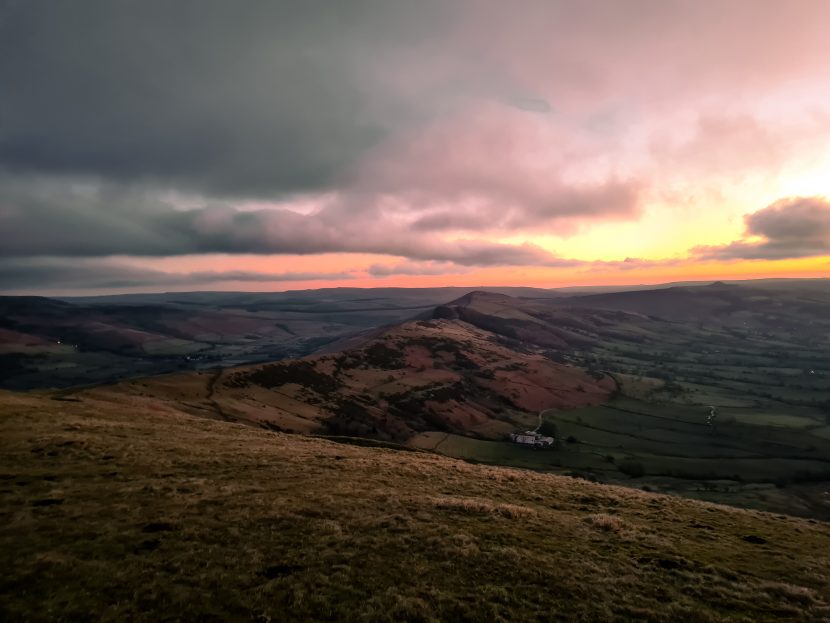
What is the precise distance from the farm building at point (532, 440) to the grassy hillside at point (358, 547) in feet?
364

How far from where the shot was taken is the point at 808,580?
23391mm

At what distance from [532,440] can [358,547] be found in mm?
136246

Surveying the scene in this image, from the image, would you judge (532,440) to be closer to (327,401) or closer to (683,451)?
(683,451)

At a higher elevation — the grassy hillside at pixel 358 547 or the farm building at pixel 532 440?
the grassy hillside at pixel 358 547

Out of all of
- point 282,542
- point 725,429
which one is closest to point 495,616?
point 282,542

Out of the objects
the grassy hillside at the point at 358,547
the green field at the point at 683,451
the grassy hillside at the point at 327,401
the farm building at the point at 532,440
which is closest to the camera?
the grassy hillside at the point at 358,547

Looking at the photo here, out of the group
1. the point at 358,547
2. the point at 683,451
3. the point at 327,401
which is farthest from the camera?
the point at 327,401

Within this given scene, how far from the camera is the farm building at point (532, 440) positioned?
148 metres

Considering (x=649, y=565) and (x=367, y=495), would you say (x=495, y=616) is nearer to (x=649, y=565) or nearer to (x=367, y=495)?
(x=649, y=565)

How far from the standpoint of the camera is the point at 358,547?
76.8 ft

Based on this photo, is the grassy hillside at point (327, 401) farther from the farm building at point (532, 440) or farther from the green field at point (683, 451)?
the green field at point (683, 451)

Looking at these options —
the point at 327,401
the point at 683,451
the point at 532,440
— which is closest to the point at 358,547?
the point at 327,401

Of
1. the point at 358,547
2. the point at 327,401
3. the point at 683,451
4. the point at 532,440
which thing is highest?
the point at 358,547

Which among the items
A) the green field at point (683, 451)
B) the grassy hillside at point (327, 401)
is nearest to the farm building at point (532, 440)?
the green field at point (683, 451)
